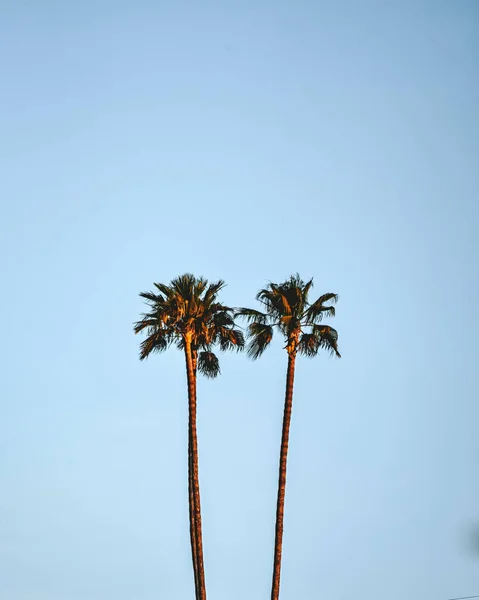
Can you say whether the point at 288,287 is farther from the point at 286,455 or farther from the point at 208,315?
the point at 286,455

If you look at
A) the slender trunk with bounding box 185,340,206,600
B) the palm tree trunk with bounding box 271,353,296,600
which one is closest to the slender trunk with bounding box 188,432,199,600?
the slender trunk with bounding box 185,340,206,600

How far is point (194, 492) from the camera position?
217 feet

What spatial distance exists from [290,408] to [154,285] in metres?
9.67

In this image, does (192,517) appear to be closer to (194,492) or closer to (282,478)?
(194,492)

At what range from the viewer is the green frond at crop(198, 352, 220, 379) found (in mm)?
69938

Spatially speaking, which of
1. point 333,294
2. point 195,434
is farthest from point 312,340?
point 195,434

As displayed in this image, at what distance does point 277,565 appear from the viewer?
209 ft

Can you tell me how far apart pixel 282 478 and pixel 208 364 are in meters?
7.96

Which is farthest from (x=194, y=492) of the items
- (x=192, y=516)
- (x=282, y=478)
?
(x=282, y=478)

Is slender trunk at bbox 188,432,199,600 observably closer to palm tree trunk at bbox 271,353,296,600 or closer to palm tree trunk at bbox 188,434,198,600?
palm tree trunk at bbox 188,434,198,600

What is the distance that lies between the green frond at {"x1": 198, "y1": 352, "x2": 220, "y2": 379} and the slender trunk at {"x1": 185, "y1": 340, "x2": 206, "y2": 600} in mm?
1853

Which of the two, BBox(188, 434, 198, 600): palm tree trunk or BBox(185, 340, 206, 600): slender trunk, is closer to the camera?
BBox(185, 340, 206, 600): slender trunk

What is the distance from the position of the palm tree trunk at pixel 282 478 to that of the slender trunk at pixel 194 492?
358cm

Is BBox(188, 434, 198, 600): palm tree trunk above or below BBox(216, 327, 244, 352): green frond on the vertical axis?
below
